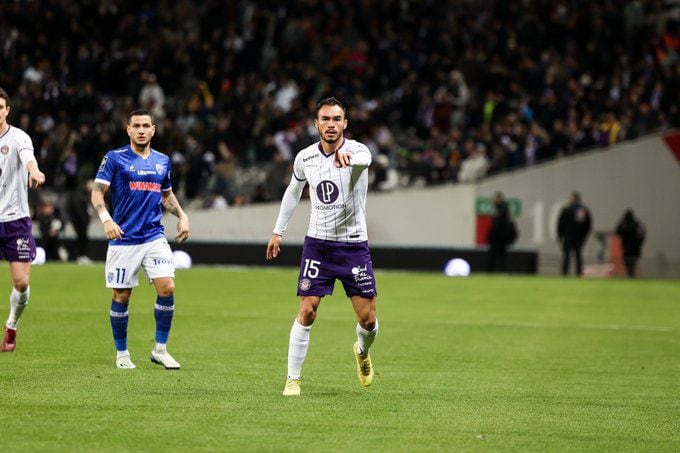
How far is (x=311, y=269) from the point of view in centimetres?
999

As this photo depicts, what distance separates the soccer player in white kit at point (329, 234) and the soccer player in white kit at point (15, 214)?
11.5 feet

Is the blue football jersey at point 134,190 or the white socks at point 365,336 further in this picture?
the blue football jersey at point 134,190

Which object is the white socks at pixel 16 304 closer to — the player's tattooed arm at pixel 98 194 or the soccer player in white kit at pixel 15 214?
the soccer player in white kit at pixel 15 214

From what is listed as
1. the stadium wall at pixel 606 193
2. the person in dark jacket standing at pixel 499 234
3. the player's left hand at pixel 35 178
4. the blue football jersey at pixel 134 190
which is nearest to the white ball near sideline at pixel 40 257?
the person in dark jacket standing at pixel 499 234

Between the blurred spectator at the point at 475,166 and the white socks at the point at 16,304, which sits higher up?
the blurred spectator at the point at 475,166

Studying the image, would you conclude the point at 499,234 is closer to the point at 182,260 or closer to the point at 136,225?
the point at 182,260

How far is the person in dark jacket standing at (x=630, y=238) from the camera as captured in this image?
31.9 metres

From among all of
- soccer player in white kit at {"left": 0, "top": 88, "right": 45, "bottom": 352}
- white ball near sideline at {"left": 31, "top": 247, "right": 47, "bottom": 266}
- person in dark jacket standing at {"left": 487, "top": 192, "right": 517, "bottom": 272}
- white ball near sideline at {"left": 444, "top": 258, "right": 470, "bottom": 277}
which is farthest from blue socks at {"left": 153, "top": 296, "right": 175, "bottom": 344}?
person in dark jacket standing at {"left": 487, "top": 192, "right": 517, "bottom": 272}

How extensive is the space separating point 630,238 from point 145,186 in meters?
22.7

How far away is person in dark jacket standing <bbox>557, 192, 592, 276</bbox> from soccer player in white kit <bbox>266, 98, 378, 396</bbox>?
71.8 ft

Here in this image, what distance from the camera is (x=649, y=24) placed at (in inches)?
1347

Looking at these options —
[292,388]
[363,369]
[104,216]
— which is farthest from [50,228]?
[292,388]

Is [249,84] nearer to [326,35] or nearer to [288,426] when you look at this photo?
[326,35]

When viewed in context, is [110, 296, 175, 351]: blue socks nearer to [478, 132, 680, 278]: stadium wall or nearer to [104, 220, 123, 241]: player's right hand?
[104, 220, 123, 241]: player's right hand
